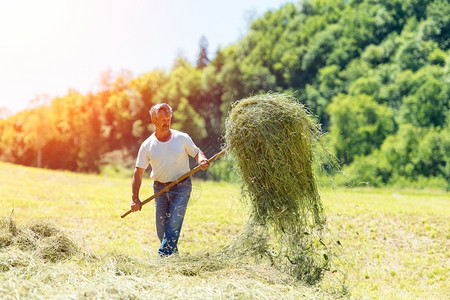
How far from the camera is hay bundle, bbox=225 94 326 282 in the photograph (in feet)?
18.4

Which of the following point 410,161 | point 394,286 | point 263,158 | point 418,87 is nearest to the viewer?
point 263,158

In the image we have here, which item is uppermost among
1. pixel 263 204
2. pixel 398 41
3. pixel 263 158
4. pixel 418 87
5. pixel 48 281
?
pixel 398 41

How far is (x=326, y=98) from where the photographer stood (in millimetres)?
58500

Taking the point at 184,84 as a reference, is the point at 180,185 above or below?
below

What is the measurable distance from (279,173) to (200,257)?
133 centimetres

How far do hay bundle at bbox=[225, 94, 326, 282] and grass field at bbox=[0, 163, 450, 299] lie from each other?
0.28 meters

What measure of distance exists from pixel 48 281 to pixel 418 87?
150 feet

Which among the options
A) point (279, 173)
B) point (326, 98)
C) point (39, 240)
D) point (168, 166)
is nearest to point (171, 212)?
point (168, 166)

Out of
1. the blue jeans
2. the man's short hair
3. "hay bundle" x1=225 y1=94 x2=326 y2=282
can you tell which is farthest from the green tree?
the man's short hair

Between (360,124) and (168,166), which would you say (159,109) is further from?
(360,124)

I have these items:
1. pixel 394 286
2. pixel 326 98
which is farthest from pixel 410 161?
pixel 394 286

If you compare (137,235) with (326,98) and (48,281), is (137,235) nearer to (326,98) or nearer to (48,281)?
(48,281)

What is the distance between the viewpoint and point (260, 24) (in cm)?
7806

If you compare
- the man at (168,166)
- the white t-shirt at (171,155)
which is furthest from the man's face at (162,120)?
the white t-shirt at (171,155)
